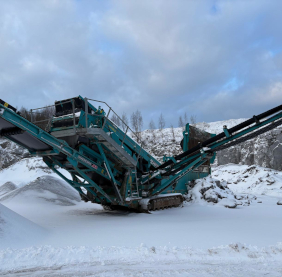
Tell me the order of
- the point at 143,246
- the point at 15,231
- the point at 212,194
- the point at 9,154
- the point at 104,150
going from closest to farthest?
the point at 143,246 < the point at 15,231 < the point at 104,150 < the point at 212,194 < the point at 9,154

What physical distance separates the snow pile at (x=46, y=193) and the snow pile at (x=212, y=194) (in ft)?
19.9

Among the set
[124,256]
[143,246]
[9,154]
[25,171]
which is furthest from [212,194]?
[9,154]

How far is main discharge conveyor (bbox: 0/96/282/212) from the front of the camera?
734cm

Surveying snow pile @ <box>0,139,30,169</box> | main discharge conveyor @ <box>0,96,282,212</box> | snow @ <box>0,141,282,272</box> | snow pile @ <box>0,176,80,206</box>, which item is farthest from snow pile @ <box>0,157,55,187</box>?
snow @ <box>0,141,282,272</box>

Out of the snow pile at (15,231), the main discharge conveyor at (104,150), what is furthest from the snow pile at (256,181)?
the snow pile at (15,231)

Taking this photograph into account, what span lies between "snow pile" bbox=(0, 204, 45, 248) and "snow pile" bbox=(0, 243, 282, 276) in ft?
2.17

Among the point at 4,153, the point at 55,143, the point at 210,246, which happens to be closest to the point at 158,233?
the point at 210,246

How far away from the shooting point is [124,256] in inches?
172

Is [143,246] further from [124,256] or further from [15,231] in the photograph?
[15,231]

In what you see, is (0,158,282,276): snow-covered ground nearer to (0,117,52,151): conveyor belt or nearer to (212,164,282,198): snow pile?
(0,117,52,151): conveyor belt

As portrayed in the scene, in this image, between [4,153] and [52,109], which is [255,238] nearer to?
[52,109]

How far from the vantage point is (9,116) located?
6207 mm

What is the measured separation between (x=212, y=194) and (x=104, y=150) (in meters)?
6.02

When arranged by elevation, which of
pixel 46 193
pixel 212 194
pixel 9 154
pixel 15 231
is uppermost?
pixel 9 154
